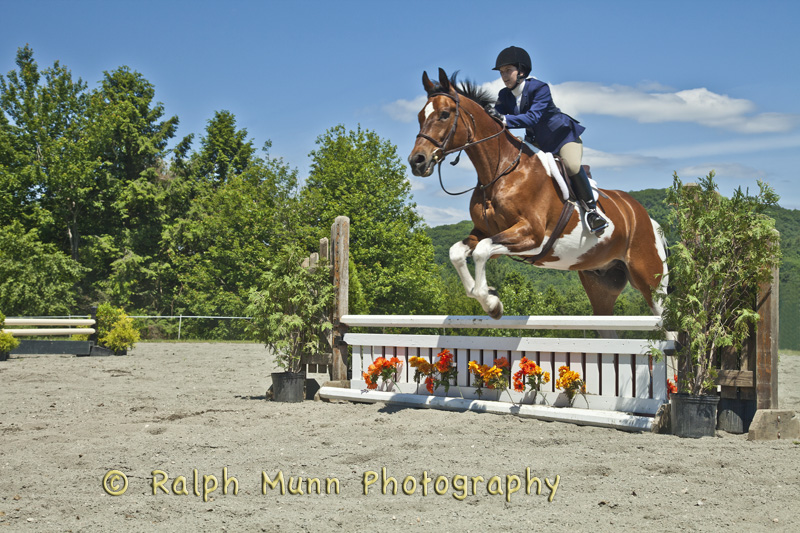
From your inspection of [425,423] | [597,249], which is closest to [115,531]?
[425,423]

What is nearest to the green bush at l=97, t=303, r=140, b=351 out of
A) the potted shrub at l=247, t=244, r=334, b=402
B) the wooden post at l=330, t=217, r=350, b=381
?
the potted shrub at l=247, t=244, r=334, b=402

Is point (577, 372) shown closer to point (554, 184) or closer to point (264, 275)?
point (554, 184)

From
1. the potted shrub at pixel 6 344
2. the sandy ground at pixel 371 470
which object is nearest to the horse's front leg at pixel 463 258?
the sandy ground at pixel 371 470

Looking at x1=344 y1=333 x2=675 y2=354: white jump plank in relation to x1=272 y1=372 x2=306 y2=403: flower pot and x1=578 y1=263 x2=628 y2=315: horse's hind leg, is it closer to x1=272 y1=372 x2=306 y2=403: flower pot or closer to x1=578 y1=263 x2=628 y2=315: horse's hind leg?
x1=272 y1=372 x2=306 y2=403: flower pot

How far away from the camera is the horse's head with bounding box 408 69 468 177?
4.21m

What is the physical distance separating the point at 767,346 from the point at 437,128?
2458mm

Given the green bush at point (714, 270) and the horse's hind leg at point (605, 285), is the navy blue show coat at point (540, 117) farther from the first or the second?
the horse's hind leg at point (605, 285)

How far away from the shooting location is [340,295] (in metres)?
6.12

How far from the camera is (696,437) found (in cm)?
390

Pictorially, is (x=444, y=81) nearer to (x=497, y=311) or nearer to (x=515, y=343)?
(x=497, y=311)

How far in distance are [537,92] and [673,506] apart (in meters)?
2.94

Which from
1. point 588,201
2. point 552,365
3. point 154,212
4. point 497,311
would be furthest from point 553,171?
point 154,212

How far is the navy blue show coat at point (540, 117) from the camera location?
15.1 feet

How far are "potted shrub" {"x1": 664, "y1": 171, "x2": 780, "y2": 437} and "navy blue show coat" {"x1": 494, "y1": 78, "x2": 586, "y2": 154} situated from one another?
3.37 ft
